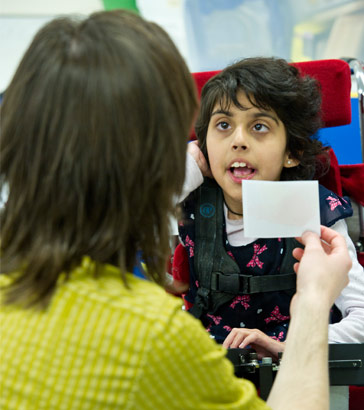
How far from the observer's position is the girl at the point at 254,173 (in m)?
1.23

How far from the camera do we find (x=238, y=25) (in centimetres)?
303

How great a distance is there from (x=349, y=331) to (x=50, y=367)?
28.3 inches

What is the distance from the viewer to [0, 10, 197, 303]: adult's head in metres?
0.60

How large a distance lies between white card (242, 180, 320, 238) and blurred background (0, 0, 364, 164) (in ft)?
7.22

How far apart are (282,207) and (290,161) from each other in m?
0.36

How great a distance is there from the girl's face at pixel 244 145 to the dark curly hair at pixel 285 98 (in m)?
0.02

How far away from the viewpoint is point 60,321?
23.0 inches

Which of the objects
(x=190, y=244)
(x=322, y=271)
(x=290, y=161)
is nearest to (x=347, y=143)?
(x=290, y=161)

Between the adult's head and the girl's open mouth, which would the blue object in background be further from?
the adult's head

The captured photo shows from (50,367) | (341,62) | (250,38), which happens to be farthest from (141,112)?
(250,38)

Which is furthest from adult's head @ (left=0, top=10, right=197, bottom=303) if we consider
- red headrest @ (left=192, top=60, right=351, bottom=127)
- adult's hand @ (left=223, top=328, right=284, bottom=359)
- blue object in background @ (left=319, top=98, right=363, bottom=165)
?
blue object in background @ (left=319, top=98, right=363, bottom=165)

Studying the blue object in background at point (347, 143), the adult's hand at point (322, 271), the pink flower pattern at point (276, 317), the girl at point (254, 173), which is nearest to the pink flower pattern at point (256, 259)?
the girl at point (254, 173)

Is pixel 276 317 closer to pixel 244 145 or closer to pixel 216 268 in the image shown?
pixel 216 268

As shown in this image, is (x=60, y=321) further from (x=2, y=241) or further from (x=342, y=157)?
(x=342, y=157)
